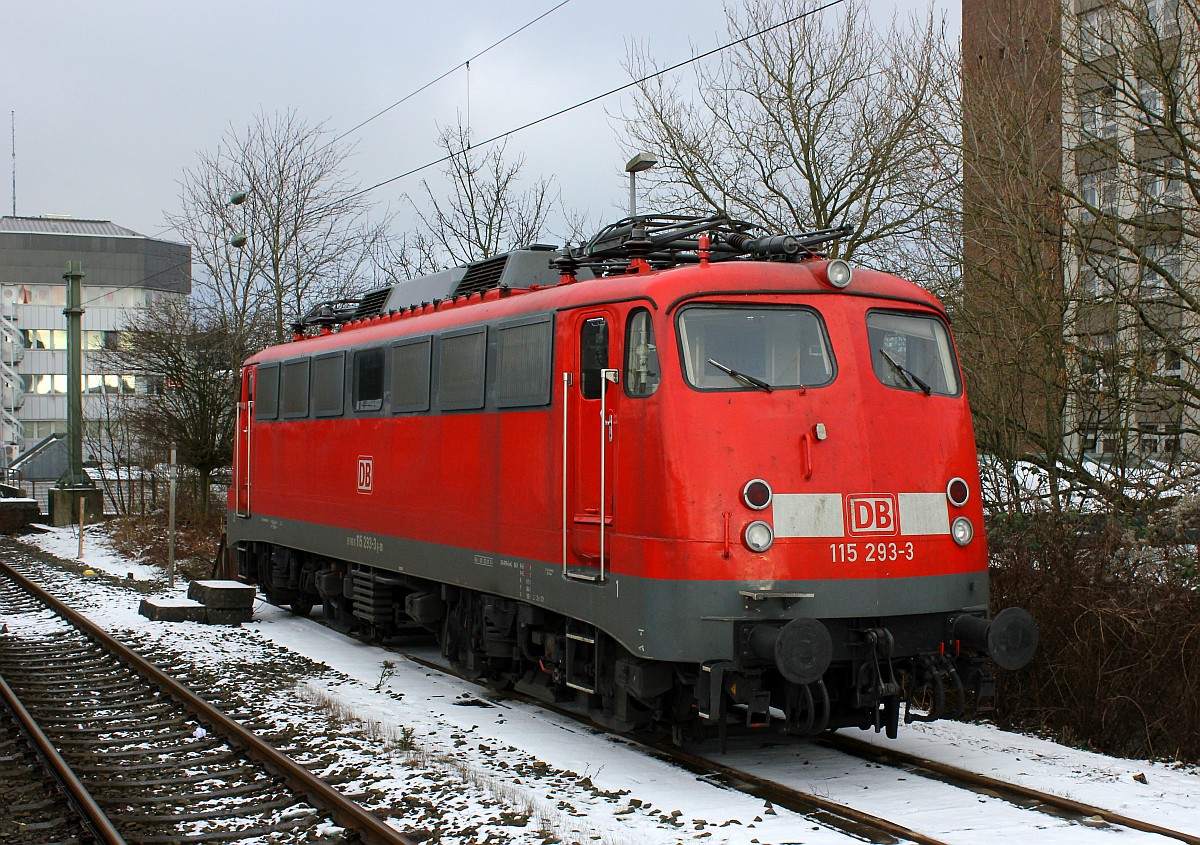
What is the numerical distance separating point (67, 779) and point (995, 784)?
18.8ft

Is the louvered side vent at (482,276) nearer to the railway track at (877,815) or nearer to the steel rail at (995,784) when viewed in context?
the railway track at (877,815)

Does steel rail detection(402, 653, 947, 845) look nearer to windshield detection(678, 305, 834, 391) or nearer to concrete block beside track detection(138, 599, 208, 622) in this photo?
windshield detection(678, 305, 834, 391)

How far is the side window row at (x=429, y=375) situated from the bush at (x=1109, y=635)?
164 inches

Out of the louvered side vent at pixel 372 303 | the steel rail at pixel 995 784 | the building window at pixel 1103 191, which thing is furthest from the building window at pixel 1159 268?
the louvered side vent at pixel 372 303

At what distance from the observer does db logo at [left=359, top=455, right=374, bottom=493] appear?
1233 cm

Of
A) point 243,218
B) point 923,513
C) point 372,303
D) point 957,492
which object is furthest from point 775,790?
point 243,218

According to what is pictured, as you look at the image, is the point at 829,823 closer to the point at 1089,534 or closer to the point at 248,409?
the point at 1089,534

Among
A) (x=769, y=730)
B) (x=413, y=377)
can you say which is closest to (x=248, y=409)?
(x=413, y=377)

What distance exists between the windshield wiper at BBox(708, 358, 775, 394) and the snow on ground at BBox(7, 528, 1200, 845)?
2470 mm

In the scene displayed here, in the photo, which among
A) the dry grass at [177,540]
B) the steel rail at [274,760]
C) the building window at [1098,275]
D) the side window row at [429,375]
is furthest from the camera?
the dry grass at [177,540]

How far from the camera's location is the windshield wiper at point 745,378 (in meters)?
7.78

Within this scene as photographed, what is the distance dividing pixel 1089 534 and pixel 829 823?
4085 millimetres

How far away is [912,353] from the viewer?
8.38 meters

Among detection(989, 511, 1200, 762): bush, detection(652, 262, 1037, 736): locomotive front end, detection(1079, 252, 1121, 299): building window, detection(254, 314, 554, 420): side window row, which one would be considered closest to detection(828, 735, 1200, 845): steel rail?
detection(652, 262, 1037, 736): locomotive front end
